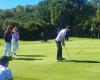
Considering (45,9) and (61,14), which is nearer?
(61,14)

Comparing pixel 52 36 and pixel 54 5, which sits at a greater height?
pixel 54 5

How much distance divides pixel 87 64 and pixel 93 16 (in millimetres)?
87757

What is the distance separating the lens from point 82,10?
111250 millimetres

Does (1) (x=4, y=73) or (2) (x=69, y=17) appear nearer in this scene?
(1) (x=4, y=73)

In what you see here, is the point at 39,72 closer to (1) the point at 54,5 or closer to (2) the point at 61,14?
(2) the point at 61,14

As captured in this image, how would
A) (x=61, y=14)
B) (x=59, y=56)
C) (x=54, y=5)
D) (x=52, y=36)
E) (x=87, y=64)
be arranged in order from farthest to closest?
(x=54, y=5)
(x=61, y=14)
(x=52, y=36)
(x=59, y=56)
(x=87, y=64)

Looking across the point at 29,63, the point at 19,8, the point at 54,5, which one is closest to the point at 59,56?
the point at 29,63

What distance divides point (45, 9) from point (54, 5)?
453 centimetres

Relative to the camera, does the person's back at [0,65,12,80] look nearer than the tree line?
Yes

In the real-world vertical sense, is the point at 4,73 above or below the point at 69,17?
above

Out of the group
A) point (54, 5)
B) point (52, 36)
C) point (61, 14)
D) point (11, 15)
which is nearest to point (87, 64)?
point (52, 36)

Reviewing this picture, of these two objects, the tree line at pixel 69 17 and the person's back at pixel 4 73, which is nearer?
the person's back at pixel 4 73

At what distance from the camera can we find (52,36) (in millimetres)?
93625

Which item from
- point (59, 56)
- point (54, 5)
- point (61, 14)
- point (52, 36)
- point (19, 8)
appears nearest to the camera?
point (59, 56)
